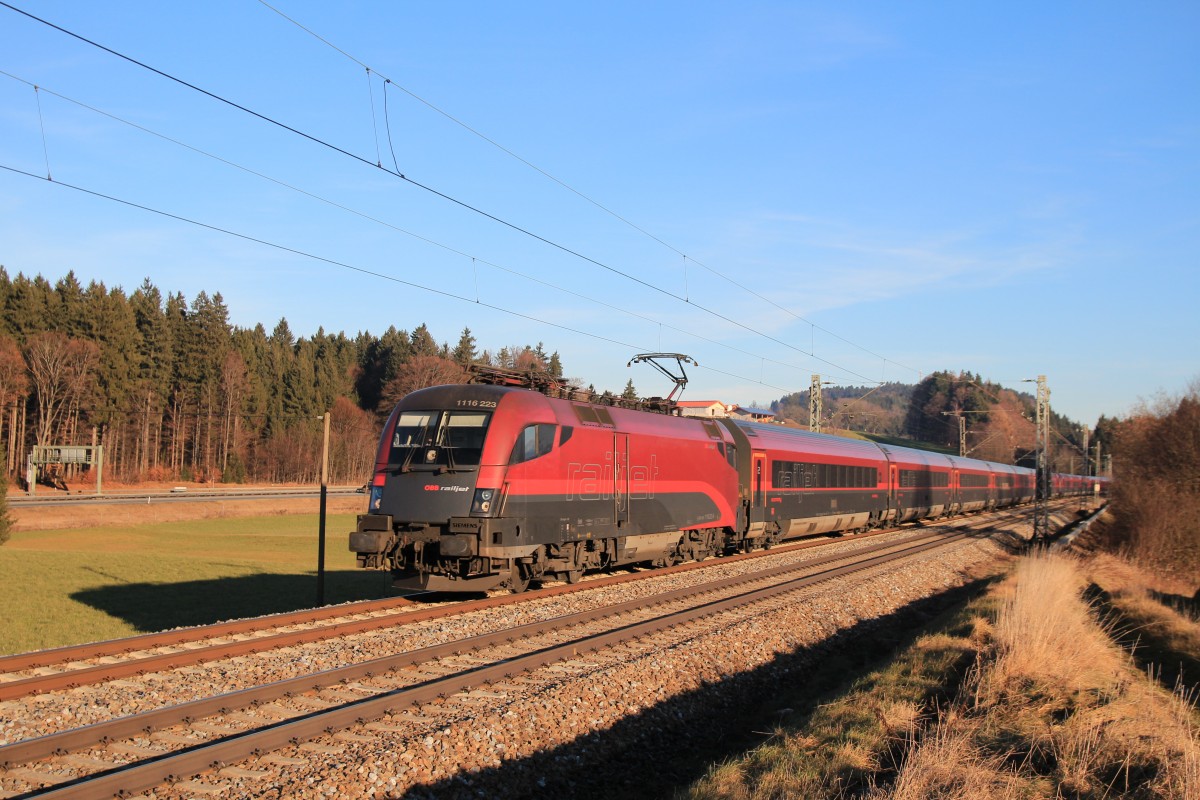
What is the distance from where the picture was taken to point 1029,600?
526 inches

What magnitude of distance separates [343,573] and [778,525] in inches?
538

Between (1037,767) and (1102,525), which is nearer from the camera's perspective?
(1037,767)

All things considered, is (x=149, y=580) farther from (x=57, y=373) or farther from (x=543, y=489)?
(x=57, y=373)

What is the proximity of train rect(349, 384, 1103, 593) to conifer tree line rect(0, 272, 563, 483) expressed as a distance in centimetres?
3581

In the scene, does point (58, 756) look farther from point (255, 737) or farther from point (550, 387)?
point (550, 387)

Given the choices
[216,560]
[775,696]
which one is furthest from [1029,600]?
[216,560]

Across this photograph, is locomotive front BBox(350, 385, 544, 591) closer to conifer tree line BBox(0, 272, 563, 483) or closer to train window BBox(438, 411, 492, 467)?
train window BBox(438, 411, 492, 467)

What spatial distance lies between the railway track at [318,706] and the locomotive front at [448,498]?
32.3 inches

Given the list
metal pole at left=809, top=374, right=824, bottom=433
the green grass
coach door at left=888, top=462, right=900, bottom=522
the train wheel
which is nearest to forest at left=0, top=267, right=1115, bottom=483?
metal pole at left=809, top=374, right=824, bottom=433

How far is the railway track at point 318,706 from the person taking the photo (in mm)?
6402

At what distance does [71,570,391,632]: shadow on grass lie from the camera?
1833cm

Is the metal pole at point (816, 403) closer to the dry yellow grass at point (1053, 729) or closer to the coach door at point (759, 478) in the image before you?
the coach door at point (759, 478)

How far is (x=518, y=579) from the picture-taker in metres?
15.5

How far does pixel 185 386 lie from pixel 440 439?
72731 millimetres
